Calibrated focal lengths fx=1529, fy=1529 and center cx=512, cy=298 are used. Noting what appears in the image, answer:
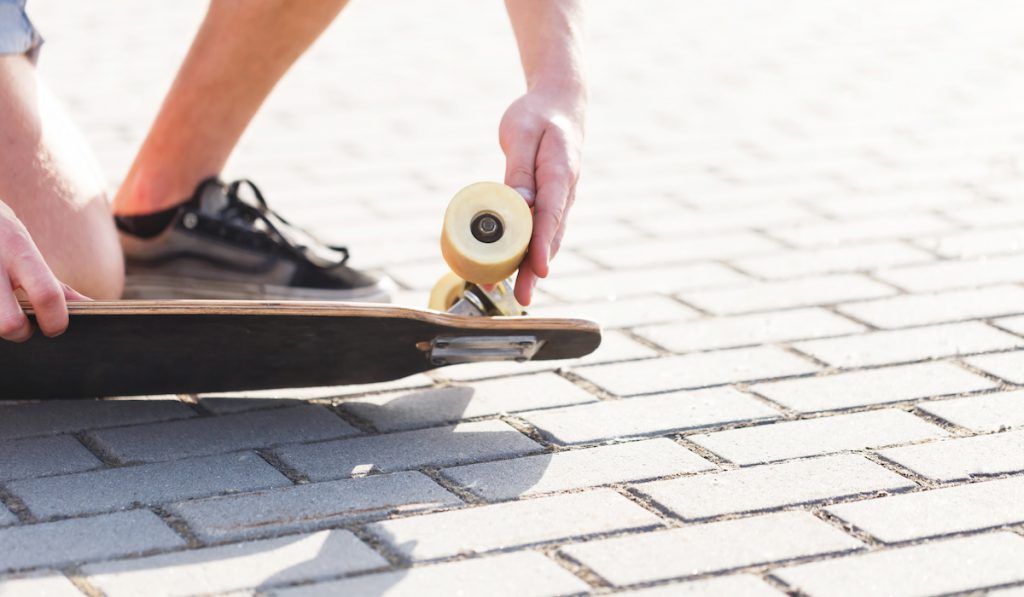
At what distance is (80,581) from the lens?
1716mm

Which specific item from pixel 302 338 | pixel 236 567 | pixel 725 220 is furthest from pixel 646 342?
pixel 236 567

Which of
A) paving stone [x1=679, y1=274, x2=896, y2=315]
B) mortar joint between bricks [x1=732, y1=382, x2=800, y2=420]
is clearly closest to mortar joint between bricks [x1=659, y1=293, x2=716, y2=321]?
paving stone [x1=679, y1=274, x2=896, y2=315]

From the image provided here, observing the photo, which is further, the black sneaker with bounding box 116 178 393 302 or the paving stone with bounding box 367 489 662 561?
the black sneaker with bounding box 116 178 393 302

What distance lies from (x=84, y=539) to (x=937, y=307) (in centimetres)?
161

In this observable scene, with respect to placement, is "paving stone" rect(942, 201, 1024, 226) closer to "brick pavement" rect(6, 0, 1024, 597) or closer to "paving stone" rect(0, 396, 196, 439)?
"brick pavement" rect(6, 0, 1024, 597)

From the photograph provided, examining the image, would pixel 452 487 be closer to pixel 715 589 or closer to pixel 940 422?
pixel 715 589

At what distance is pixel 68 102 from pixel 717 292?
241cm

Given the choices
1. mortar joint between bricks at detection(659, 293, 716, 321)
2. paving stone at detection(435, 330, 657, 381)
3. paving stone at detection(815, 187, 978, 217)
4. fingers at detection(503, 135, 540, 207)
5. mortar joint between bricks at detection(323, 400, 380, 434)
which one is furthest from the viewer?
paving stone at detection(815, 187, 978, 217)

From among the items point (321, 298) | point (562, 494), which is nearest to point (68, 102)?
point (321, 298)

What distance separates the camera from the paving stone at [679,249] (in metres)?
3.10

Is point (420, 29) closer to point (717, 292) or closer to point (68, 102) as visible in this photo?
point (68, 102)

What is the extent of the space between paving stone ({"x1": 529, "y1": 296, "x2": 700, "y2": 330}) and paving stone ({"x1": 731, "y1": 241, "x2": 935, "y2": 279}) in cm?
27

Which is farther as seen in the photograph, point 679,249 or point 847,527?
point 679,249

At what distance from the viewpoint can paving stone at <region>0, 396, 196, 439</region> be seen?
2.20 m
